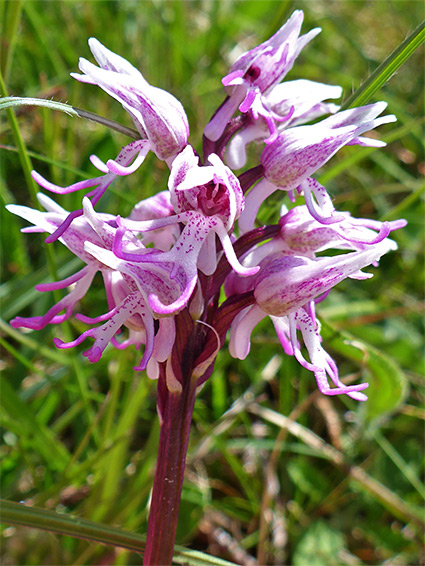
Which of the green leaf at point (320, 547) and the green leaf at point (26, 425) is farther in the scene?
the green leaf at point (320, 547)

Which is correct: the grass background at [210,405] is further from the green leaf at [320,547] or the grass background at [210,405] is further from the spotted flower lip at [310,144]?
the spotted flower lip at [310,144]

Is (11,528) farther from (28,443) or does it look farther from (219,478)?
(219,478)

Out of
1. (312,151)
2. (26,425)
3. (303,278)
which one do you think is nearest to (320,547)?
(26,425)

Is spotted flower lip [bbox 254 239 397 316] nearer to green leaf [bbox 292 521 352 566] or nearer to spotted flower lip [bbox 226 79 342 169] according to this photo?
spotted flower lip [bbox 226 79 342 169]

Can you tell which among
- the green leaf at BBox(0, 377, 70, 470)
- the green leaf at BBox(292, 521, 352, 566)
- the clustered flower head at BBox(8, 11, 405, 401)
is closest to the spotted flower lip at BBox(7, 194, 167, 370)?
the clustered flower head at BBox(8, 11, 405, 401)

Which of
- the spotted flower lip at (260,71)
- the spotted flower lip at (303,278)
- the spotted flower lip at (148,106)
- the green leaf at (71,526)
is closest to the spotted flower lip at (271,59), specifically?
the spotted flower lip at (260,71)

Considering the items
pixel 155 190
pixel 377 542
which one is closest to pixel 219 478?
pixel 377 542
